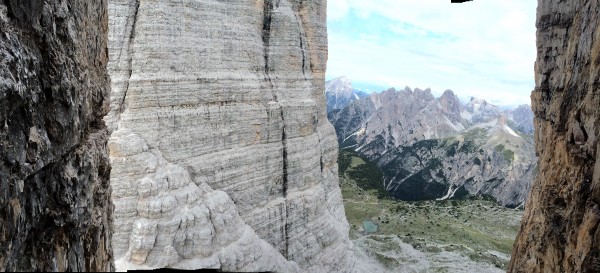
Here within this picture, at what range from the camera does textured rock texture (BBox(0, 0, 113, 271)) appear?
228 inches

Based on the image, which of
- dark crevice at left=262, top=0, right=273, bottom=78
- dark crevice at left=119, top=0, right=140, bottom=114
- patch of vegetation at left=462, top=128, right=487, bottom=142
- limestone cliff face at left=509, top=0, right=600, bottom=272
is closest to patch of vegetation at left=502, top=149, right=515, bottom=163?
patch of vegetation at left=462, top=128, right=487, bottom=142

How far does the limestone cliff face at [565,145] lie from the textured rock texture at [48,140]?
449 inches

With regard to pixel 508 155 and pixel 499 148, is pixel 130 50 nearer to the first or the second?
pixel 508 155

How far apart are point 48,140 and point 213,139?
71.7 feet

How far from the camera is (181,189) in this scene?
87.5 feet

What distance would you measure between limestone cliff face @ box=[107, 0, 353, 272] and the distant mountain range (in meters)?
91.8

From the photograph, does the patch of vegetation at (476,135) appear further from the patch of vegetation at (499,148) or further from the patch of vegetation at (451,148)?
the patch of vegetation at (499,148)

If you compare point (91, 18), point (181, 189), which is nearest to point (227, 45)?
point (181, 189)

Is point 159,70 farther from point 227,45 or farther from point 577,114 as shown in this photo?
point 577,114

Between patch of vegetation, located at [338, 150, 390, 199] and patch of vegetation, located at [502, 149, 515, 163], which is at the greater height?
patch of vegetation, located at [502, 149, 515, 163]

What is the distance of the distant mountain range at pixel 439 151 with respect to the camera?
12294cm

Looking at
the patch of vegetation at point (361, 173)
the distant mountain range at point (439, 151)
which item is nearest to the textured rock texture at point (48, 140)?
the patch of vegetation at point (361, 173)

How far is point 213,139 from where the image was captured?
28.8 m

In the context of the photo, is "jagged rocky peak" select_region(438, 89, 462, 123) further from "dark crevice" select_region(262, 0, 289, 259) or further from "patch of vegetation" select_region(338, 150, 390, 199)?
→ "dark crevice" select_region(262, 0, 289, 259)
